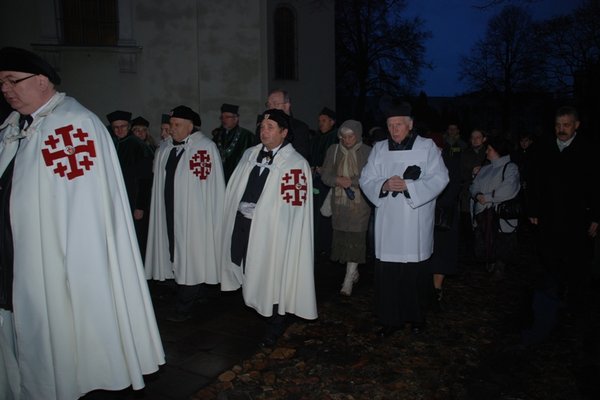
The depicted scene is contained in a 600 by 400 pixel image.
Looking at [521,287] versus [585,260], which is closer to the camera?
[585,260]

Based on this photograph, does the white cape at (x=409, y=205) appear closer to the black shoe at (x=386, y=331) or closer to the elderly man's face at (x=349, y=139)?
the black shoe at (x=386, y=331)

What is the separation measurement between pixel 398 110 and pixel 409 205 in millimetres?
933


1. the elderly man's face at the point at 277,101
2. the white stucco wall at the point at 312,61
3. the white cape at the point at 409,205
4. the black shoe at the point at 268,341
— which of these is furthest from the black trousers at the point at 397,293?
the white stucco wall at the point at 312,61

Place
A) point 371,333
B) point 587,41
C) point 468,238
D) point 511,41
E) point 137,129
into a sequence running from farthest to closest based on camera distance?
1. point 511,41
2. point 587,41
3. point 468,238
4. point 137,129
5. point 371,333

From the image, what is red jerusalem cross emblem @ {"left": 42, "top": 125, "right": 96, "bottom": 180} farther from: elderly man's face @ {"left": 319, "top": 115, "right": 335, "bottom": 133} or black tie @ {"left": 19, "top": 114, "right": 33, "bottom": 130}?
elderly man's face @ {"left": 319, "top": 115, "right": 335, "bottom": 133}

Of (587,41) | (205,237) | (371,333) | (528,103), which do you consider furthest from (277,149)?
(528,103)

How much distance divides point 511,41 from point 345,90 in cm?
1745

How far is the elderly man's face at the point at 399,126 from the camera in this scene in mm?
4840

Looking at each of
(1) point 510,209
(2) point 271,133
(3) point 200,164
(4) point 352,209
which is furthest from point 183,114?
(1) point 510,209

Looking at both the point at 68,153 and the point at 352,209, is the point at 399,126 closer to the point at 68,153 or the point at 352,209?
the point at 352,209

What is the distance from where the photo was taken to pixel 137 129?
813 centimetres

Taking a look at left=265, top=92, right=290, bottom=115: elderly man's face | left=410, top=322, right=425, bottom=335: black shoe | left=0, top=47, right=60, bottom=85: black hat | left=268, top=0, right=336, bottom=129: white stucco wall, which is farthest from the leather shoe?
left=268, top=0, right=336, bottom=129: white stucco wall

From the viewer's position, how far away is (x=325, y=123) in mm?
8039

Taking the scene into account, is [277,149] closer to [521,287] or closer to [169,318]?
[169,318]
